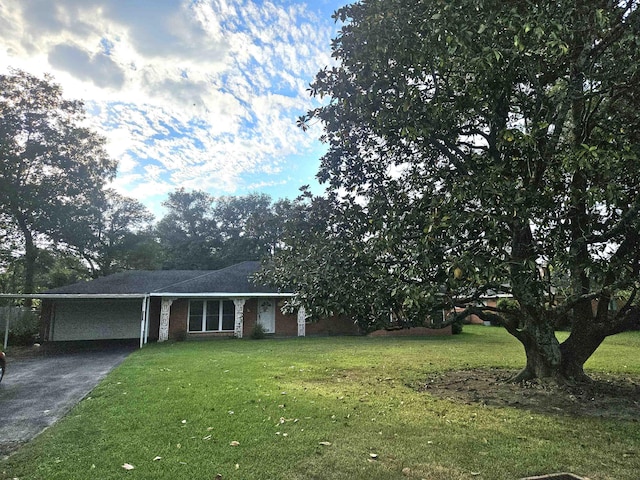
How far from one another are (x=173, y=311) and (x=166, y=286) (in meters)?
1.33

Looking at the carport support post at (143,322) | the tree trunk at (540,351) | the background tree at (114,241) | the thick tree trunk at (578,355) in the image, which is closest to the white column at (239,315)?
the carport support post at (143,322)

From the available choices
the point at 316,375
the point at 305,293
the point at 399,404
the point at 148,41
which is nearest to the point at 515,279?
the point at 399,404

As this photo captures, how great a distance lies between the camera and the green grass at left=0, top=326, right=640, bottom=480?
4.05 metres

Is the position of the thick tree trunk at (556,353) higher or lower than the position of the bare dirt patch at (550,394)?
higher

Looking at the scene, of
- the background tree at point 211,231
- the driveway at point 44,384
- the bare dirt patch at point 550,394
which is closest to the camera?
the driveway at point 44,384

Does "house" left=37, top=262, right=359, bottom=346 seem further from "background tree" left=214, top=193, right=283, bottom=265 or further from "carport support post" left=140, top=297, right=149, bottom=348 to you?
"background tree" left=214, top=193, right=283, bottom=265

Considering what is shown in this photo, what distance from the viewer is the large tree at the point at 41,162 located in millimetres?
26219

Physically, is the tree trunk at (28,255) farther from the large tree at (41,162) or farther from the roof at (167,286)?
the roof at (167,286)

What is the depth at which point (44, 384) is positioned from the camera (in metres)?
9.23

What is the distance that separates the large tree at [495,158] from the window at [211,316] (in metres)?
13.3

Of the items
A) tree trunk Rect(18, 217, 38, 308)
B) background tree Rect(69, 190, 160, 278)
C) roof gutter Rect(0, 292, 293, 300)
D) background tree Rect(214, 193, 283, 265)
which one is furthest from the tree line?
background tree Rect(214, 193, 283, 265)

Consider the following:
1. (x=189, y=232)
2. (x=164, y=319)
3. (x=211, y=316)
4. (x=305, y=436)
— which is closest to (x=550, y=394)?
(x=305, y=436)

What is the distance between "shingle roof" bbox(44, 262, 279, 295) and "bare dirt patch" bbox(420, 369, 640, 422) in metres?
11.9

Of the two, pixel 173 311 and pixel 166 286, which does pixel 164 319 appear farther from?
pixel 166 286
